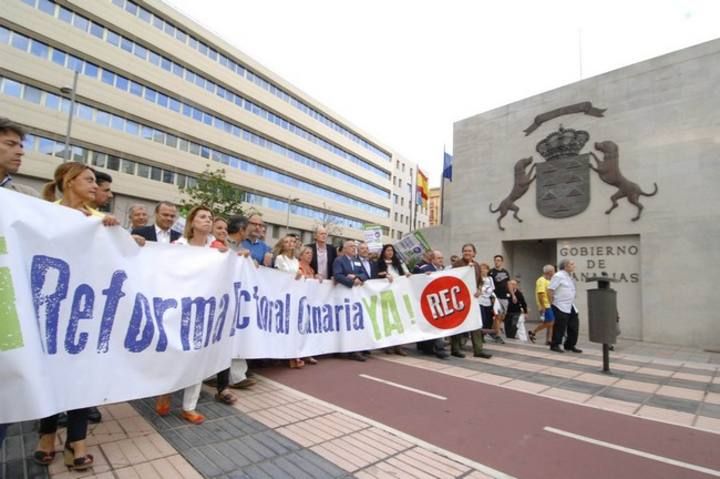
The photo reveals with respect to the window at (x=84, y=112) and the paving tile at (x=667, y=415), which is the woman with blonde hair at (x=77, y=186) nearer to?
the paving tile at (x=667, y=415)

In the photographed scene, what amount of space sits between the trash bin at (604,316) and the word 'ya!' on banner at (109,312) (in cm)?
517

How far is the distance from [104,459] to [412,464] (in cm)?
226

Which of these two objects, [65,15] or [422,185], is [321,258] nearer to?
[422,185]

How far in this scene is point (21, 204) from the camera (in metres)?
2.42

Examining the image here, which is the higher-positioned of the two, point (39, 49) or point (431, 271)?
point (39, 49)

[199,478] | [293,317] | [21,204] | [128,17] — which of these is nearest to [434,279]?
[293,317]

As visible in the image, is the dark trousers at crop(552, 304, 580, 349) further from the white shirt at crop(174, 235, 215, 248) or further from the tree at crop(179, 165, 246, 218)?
the tree at crop(179, 165, 246, 218)

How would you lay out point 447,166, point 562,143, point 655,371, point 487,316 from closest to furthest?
point 655,371 < point 487,316 < point 562,143 < point 447,166

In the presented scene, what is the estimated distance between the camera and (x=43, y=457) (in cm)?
268

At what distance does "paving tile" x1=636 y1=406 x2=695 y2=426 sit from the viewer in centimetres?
418

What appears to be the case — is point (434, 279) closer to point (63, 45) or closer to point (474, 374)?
point (474, 374)

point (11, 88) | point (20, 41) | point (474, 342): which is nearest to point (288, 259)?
point (474, 342)

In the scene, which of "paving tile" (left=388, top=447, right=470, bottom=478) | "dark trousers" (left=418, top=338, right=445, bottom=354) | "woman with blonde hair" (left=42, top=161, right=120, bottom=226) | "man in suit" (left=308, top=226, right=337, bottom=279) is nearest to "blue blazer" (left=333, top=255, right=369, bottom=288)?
"man in suit" (left=308, top=226, right=337, bottom=279)

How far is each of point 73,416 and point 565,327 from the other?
8.69m
